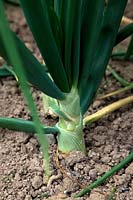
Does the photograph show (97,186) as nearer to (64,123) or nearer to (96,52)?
(64,123)

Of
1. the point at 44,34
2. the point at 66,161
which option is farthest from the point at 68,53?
the point at 66,161

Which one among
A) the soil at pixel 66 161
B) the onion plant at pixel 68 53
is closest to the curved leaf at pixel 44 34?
the onion plant at pixel 68 53

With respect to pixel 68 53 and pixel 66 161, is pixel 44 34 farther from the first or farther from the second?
pixel 66 161

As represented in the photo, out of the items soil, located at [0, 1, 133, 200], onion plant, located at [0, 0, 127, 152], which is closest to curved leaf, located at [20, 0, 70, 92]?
onion plant, located at [0, 0, 127, 152]

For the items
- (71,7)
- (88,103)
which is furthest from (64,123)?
(71,7)

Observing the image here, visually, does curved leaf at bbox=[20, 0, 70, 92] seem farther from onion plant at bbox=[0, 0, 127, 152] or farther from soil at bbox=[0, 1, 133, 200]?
soil at bbox=[0, 1, 133, 200]

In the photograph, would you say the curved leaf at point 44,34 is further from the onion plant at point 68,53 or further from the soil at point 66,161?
the soil at point 66,161
